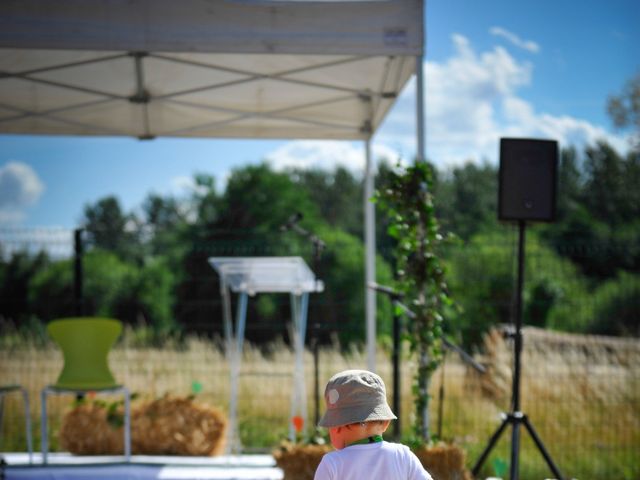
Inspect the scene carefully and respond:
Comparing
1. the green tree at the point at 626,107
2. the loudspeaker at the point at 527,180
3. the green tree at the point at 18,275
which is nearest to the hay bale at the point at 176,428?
the loudspeaker at the point at 527,180

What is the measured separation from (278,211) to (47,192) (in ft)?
24.3

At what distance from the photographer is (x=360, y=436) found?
2164 mm

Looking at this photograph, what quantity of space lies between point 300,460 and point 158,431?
1421 millimetres

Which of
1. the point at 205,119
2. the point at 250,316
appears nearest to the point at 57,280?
the point at 250,316

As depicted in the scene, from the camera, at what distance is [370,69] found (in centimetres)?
506

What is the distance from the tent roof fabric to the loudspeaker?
2.38 ft

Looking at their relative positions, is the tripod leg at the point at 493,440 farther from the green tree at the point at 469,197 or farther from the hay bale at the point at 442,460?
the green tree at the point at 469,197

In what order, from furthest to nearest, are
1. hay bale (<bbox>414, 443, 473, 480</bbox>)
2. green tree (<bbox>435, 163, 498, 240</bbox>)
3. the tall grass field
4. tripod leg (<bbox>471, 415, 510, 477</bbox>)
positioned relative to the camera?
green tree (<bbox>435, 163, 498, 240</bbox>), the tall grass field, tripod leg (<bbox>471, 415, 510, 477</bbox>), hay bale (<bbox>414, 443, 473, 480</bbox>)

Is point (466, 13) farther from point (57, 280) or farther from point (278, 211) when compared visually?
point (57, 280)

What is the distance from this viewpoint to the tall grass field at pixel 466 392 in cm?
650

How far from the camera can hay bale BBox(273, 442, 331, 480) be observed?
13.9 feet

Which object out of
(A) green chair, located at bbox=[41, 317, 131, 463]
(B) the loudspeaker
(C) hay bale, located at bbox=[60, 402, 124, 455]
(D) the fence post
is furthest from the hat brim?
(D) the fence post

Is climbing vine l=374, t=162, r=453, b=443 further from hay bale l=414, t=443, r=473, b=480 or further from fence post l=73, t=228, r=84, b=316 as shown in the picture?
fence post l=73, t=228, r=84, b=316

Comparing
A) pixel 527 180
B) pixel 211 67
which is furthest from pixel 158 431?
pixel 527 180
